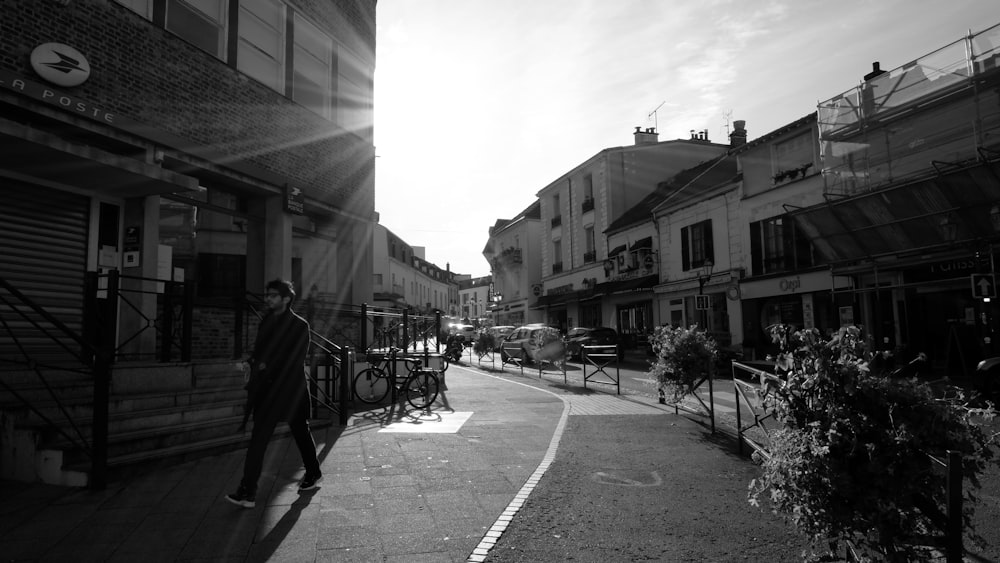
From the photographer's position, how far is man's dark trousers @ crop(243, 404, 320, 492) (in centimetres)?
475

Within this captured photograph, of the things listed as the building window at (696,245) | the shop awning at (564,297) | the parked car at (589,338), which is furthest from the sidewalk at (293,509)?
the shop awning at (564,297)

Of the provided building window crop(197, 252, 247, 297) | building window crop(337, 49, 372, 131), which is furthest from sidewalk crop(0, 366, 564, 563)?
building window crop(337, 49, 372, 131)

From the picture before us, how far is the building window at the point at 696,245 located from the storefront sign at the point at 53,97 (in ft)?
75.1

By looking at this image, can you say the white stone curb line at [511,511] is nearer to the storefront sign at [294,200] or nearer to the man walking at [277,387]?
the man walking at [277,387]

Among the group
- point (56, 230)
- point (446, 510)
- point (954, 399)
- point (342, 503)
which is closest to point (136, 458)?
point (342, 503)

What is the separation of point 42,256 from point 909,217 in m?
19.7

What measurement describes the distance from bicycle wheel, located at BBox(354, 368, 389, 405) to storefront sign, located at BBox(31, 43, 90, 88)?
6.44m

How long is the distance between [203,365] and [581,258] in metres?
31.9

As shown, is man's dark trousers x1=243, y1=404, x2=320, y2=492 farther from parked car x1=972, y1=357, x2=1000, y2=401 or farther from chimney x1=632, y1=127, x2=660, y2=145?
chimney x1=632, y1=127, x2=660, y2=145

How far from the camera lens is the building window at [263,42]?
36.0 ft

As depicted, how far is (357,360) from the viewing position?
1206 cm

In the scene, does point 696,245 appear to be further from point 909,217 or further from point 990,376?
point 990,376

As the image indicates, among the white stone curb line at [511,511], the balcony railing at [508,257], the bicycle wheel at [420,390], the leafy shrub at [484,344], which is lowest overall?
the white stone curb line at [511,511]

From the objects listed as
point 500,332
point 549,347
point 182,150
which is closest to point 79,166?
point 182,150
